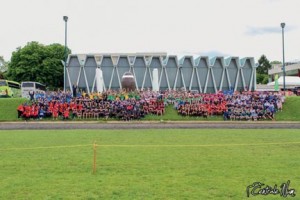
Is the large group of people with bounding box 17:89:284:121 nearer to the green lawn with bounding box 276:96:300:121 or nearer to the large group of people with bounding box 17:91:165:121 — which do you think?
the large group of people with bounding box 17:91:165:121

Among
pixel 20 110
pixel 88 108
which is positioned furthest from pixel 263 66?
pixel 20 110

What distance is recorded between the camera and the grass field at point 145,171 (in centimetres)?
782

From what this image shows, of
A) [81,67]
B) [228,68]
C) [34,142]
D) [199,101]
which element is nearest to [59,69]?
[81,67]

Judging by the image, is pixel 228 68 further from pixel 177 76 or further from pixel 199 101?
pixel 199 101

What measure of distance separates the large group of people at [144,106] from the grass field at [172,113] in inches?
19.9

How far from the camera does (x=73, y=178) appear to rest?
9.16 m

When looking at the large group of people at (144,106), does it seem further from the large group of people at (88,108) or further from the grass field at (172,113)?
the grass field at (172,113)

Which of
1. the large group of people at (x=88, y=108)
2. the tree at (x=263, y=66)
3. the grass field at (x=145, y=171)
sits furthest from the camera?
the tree at (x=263, y=66)

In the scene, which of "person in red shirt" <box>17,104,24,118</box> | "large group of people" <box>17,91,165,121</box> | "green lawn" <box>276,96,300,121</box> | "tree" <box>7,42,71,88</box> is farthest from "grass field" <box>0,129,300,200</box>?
"tree" <box>7,42,71,88</box>

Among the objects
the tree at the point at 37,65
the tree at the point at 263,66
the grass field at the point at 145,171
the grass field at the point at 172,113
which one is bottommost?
the grass field at the point at 145,171

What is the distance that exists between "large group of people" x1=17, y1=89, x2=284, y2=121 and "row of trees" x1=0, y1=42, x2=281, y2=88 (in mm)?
37099

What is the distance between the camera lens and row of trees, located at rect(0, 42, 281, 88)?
7044cm

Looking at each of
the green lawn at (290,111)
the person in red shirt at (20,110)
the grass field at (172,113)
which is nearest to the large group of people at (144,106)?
the person in red shirt at (20,110)

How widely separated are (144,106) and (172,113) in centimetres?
278
